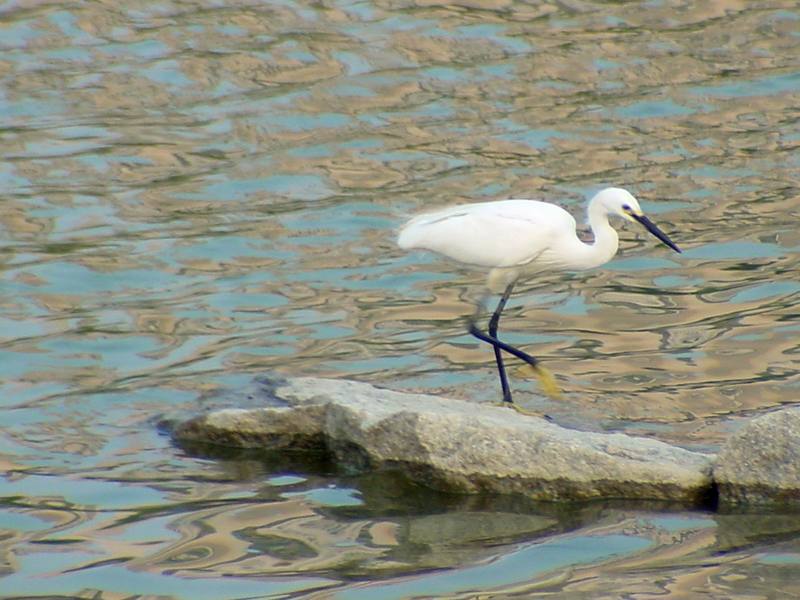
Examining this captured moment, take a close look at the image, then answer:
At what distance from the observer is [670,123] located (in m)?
13.8

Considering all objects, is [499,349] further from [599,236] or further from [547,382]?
[599,236]

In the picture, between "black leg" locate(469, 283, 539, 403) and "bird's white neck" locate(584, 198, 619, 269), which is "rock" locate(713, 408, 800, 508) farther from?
"bird's white neck" locate(584, 198, 619, 269)

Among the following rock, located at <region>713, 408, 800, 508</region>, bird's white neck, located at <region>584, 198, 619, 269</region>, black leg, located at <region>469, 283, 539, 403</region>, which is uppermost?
bird's white neck, located at <region>584, 198, 619, 269</region>

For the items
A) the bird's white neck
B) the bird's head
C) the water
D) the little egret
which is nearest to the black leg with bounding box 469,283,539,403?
the little egret

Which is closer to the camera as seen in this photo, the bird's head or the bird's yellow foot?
the bird's head

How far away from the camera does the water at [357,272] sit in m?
6.38

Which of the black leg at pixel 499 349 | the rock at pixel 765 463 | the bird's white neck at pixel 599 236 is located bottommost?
the rock at pixel 765 463

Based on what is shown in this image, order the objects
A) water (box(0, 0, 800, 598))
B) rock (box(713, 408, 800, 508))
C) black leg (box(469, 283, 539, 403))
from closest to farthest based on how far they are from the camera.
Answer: water (box(0, 0, 800, 598))
rock (box(713, 408, 800, 508))
black leg (box(469, 283, 539, 403))

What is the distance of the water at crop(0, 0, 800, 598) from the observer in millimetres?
6379

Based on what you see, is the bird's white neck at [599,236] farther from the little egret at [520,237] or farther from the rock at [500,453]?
the rock at [500,453]

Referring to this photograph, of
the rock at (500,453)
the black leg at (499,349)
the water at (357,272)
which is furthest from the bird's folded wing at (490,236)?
the rock at (500,453)

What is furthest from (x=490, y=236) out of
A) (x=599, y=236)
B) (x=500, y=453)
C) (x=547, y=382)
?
(x=500, y=453)

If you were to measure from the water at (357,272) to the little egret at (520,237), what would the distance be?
2.26 feet

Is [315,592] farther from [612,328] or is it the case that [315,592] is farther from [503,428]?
[612,328]
